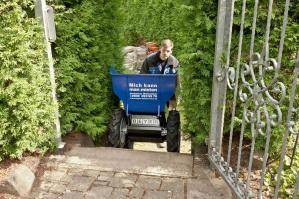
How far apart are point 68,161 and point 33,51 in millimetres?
1391

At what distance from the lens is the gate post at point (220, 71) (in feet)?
10.3

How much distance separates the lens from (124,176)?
360 cm

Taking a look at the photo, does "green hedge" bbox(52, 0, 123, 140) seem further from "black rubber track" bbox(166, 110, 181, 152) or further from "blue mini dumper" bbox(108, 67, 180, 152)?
"black rubber track" bbox(166, 110, 181, 152)

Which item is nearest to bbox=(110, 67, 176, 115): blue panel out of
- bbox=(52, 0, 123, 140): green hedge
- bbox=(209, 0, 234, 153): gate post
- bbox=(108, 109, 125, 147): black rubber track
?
bbox=(108, 109, 125, 147): black rubber track

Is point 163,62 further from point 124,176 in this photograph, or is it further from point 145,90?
point 124,176

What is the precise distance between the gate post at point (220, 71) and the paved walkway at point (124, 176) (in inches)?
17.8

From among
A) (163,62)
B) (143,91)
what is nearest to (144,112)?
(143,91)

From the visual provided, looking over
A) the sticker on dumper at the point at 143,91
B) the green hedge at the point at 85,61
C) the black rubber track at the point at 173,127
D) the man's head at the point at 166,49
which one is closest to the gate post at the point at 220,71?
the black rubber track at the point at 173,127

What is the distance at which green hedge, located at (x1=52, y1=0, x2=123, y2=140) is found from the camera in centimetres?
409

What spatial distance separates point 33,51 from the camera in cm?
338

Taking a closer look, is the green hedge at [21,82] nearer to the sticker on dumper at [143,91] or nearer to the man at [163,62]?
the sticker on dumper at [143,91]

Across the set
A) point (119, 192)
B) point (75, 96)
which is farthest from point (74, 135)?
point (119, 192)

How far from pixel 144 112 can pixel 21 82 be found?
2.19 m

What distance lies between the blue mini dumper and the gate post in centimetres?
118
